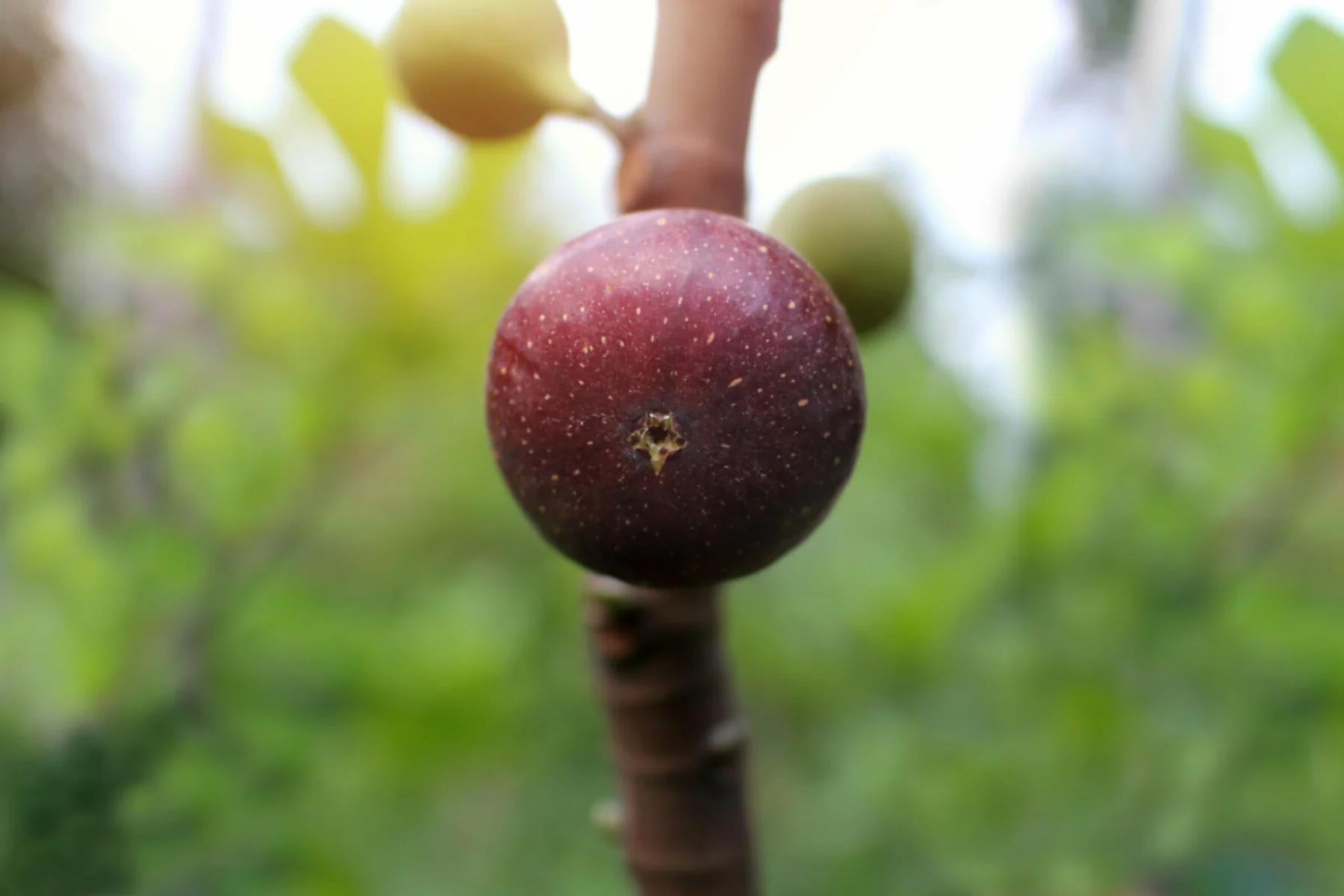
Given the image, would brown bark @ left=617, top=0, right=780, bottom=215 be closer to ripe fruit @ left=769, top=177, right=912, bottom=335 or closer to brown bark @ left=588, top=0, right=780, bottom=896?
brown bark @ left=588, top=0, right=780, bottom=896

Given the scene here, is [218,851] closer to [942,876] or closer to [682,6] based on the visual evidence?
[942,876]

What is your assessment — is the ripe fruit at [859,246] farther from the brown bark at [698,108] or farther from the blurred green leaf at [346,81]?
the blurred green leaf at [346,81]

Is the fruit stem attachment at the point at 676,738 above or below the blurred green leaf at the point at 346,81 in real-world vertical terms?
below

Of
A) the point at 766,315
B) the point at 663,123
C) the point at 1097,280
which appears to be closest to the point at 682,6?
the point at 663,123

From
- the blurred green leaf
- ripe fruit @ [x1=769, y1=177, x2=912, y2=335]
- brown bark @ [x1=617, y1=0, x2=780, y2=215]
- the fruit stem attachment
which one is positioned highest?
the blurred green leaf

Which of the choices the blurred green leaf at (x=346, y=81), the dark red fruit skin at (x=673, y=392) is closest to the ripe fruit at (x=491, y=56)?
the dark red fruit skin at (x=673, y=392)

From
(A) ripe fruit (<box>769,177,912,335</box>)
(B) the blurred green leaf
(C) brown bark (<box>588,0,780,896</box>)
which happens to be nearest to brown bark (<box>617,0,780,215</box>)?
(C) brown bark (<box>588,0,780,896</box>)

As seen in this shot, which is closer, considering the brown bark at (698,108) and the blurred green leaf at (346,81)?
the brown bark at (698,108)
